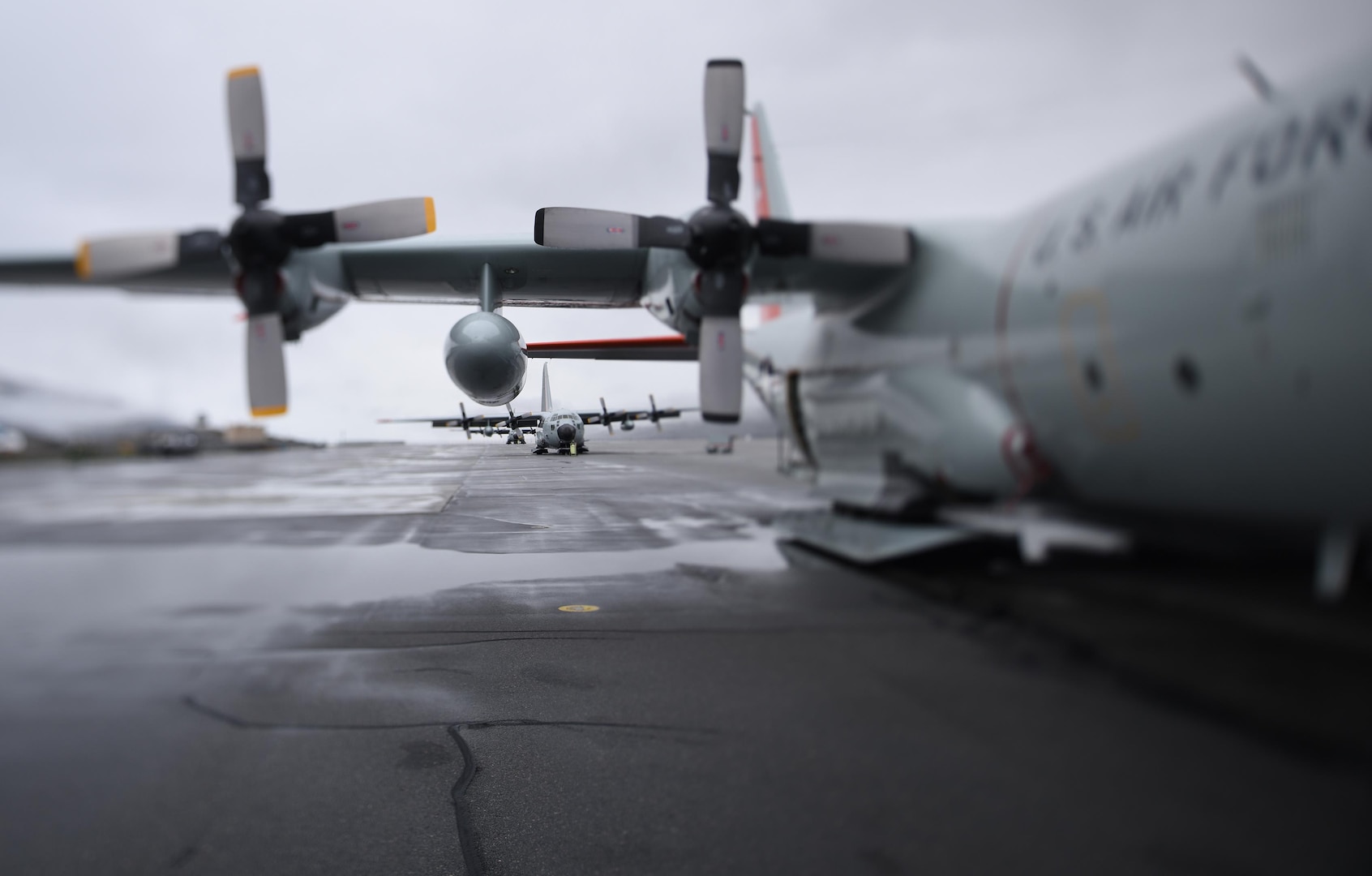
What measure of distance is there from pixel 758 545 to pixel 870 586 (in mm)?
505

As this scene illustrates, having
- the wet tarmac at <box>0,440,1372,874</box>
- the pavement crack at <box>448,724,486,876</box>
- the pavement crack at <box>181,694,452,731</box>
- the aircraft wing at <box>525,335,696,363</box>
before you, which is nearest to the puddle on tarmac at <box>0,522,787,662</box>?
the wet tarmac at <box>0,440,1372,874</box>

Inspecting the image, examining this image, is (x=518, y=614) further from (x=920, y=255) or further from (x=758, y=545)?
(x=920, y=255)

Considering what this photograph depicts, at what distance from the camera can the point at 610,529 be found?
2.63m

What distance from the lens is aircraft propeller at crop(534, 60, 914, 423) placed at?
8.43 feet

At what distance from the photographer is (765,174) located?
380 cm

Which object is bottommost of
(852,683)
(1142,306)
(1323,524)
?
(852,683)

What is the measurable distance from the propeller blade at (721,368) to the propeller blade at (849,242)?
46cm

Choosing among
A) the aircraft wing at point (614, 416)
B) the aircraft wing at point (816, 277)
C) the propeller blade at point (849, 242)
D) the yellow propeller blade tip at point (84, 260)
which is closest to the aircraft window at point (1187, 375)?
the propeller blade at point (849, 242)

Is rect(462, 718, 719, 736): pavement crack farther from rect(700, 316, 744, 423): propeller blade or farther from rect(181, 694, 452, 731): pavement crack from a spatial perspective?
rect(700, 316, 744, 423): propeller blade

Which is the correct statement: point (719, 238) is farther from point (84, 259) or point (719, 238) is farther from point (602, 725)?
point (84, 259)

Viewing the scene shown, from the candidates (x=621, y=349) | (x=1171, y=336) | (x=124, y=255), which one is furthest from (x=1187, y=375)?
(x=124, y=255)

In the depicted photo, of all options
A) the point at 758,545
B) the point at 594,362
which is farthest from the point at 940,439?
the point at 594,362

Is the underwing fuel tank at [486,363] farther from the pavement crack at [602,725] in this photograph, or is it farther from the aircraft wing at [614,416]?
the pavement crack at [602,725]

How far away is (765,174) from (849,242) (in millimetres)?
1255
